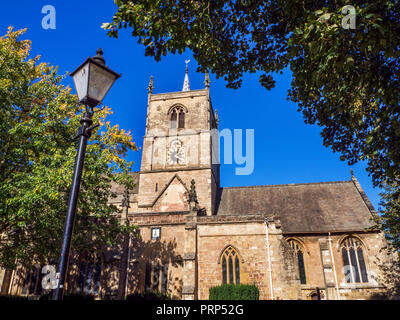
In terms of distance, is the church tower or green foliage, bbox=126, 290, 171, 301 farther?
the church tower

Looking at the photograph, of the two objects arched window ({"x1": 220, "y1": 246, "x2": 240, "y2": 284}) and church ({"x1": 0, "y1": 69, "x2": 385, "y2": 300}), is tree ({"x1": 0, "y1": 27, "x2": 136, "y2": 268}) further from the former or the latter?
arched window ({"x1": 220, "y1": 246, "x2": 240, "y2": 284})

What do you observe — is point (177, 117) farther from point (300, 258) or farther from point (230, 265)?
point (300, 258)

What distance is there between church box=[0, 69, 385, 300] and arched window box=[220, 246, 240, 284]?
0.07 metres

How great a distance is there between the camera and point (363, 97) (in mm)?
8703

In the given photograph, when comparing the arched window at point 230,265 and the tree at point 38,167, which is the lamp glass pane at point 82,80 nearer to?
the tree at point 38,167

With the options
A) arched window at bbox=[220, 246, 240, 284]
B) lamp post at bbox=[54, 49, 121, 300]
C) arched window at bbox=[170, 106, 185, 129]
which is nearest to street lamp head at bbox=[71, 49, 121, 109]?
lamp post at bbox=[54, 49, 121, 300]

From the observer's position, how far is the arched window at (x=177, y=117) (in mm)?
32188

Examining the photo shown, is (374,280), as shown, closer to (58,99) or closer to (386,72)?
(386,72)

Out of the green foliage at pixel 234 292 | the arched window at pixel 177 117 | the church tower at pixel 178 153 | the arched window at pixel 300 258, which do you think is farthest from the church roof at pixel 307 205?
the arched window at pixel 177 117

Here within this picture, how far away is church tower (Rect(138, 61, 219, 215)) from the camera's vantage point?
28.1 metres

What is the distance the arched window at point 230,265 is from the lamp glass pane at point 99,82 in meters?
18.9

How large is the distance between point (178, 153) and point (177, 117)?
4.49m

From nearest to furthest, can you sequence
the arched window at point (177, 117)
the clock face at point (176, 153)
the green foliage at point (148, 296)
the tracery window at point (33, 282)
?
the green foliage at point (148, 296) < the tracery window at point (33, 282) < the clock face at point (176, 153) < the arched window at point (177, 117)

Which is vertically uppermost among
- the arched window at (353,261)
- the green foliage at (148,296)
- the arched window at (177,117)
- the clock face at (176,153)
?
the arched window at (177,117)
